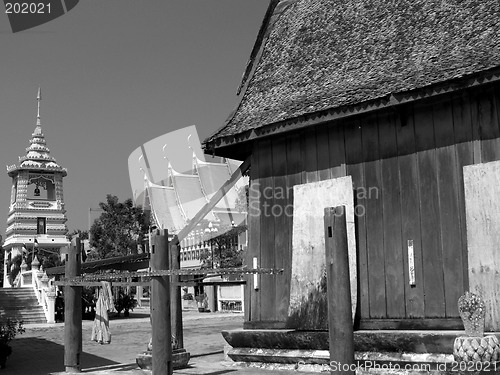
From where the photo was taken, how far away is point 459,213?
8938 mm

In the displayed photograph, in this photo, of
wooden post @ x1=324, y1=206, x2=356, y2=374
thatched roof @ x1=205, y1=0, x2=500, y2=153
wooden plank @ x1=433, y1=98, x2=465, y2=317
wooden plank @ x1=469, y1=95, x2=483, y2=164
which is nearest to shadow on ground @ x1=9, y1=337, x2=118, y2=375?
thatched roof @ x1=205, y1=0, x2=500, y2=153

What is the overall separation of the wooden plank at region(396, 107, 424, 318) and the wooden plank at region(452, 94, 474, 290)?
0.67 meters

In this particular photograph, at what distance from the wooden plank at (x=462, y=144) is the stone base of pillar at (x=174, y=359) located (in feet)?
16.9

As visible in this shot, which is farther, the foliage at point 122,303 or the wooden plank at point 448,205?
the foliage at point 122,303

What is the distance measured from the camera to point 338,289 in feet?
23.1

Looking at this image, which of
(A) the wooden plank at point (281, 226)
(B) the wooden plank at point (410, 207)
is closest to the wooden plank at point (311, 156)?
(A) the wooden plank at point (281, 226)

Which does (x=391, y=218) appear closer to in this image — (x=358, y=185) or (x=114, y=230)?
(x=358, y=185)

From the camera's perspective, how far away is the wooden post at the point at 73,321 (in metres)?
11.0

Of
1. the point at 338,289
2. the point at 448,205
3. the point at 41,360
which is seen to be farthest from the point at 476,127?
the point at 41,360

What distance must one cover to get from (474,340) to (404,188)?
125 inches

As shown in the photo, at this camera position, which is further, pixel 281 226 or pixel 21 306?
pixel 21 306

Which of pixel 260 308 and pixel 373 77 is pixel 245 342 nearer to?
pixel 260 308

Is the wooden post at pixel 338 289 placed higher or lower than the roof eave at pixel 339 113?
lower

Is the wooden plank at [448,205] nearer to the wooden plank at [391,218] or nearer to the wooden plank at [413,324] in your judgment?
the wooden plank at [413,324]
